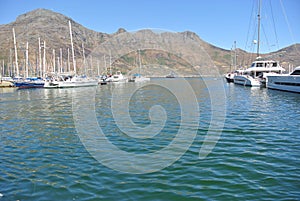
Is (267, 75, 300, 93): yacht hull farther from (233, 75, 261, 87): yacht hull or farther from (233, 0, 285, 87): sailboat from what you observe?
(233, 0, 285, 87): sailboat

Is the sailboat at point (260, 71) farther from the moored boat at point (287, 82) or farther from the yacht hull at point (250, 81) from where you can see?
the moored boat at point (287, 82)

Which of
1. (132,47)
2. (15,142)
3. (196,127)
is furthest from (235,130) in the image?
(132,47)

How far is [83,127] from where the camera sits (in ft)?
58.0

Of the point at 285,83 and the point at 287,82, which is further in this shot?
the point at 285,83

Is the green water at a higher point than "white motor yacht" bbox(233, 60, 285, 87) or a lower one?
lower

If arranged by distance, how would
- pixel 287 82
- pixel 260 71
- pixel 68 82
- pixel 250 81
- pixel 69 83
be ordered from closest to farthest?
Answer: pixel 287 82 < pixel 250 81 < pixel 260 71 < pixel 68 82 < pixel 69 83

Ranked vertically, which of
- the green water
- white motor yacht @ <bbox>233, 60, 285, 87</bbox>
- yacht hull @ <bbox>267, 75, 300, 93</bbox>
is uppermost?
white motor yacht @ <bbox>233, 60, 285, 87</bbox>

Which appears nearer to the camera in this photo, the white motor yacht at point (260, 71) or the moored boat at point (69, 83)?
the white motor yacht at point (260, 71)

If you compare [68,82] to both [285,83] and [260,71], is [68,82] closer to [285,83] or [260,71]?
[260,71]

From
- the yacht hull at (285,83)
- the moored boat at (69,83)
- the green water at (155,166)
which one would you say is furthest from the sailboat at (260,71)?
the green water at (155,166)

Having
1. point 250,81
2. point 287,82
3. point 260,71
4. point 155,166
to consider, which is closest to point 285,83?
point 287,82

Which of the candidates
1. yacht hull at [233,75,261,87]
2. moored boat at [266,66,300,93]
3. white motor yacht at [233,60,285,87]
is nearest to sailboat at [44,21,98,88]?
yacht hull at [233,75,261,87]

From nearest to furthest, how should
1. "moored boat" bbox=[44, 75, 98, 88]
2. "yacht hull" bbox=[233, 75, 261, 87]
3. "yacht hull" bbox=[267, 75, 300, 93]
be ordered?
"yacht hull" bbox=[267, 75, 300, 93]
"yacht hull" bbox=[233, 75, 261, 87]
"moored boat" bbox=[44, 75, 98, 88]

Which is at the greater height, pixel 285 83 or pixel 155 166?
pixel 285 83
